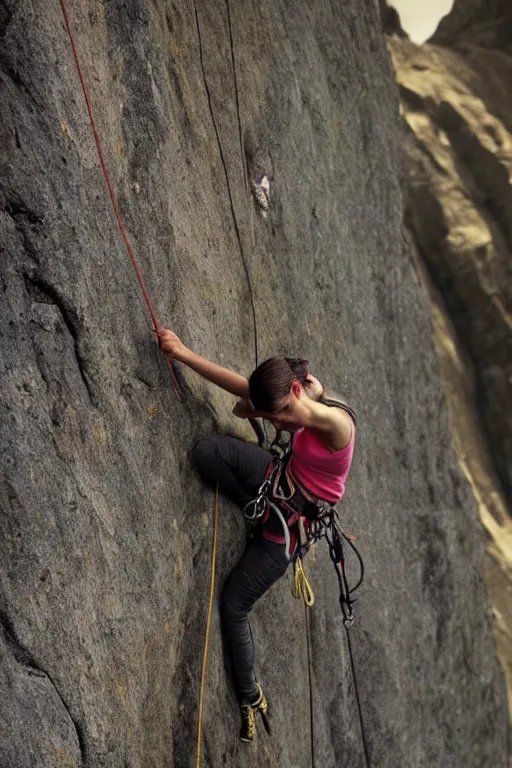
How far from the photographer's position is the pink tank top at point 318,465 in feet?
11.7

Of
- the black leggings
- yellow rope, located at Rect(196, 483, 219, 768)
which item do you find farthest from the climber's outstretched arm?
yellow rope, located at Rect(196, 483, 219, 768)

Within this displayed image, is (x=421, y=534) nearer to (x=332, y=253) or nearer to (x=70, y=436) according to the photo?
(x=332, y=253)

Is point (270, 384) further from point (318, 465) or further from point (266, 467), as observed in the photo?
point (266, 467)

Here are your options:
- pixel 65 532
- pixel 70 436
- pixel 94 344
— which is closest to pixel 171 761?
pixel 65 532

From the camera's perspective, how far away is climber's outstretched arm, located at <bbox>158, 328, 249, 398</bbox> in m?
3.46

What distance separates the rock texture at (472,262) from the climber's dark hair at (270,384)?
9.92 m

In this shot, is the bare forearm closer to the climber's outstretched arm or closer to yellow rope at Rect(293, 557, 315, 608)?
the climber's outstretched arm

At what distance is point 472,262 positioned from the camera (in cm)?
1242

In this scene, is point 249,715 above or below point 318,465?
below

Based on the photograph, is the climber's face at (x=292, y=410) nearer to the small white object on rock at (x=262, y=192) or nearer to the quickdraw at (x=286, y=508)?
the quickdraw at (x=286, y=508)

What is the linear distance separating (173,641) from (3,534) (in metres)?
1.23

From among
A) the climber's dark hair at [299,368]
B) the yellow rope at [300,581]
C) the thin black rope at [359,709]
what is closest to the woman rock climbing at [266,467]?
the climber's dark hair at [299,368]

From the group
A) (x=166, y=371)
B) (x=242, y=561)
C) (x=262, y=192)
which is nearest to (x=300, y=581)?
(x=242, y=561)

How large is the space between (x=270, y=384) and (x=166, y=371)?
75 centimetres
